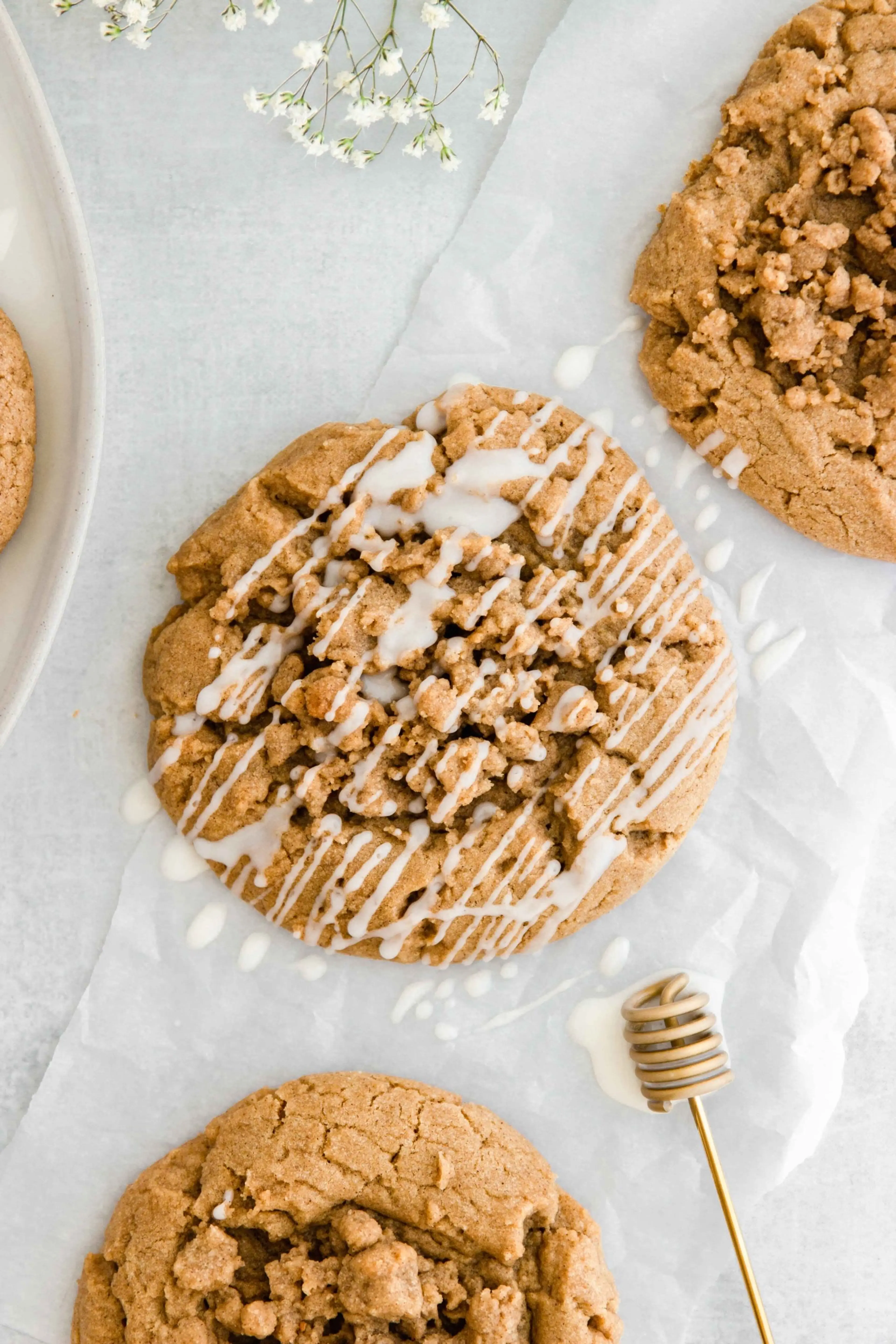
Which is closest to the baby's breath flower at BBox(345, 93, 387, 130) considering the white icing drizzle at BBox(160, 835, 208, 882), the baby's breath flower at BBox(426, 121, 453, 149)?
the baby's breath flower at BBox(426, 121, 453, 149)

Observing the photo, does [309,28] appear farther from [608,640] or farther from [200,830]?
[200,830]

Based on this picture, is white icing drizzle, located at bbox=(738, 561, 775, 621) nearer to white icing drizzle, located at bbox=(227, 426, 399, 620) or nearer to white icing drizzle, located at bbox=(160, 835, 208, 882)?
white icing drizzle, located at bbox=(227, 426, 399, 620)

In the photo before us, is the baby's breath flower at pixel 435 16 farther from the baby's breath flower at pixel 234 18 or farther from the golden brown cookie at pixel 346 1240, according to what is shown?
the golden brown cookie at pixel 346 1240

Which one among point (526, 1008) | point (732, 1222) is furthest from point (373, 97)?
point (732, 1222)

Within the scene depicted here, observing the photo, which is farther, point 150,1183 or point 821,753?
point 821,753

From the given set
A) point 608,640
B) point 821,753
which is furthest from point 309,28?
point 821,753

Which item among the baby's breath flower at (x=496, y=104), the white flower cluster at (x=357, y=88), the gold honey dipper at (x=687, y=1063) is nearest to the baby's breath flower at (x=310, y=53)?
the white flower cluster at (x=357, y=88)

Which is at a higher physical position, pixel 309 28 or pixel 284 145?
pixel 309 28
